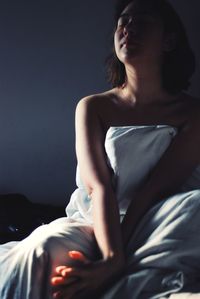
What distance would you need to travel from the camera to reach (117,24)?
1318 millimetres

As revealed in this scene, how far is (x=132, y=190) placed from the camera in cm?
113

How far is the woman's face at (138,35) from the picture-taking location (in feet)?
4.02

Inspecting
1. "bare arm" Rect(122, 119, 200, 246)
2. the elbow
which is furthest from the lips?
the elbow

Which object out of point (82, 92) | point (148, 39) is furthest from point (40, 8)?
point (148, 39)

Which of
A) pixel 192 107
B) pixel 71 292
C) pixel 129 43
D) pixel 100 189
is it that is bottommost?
pixel 71 292

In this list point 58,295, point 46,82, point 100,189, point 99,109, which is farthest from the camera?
point 46,82

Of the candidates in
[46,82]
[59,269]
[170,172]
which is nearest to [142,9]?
[170,172]

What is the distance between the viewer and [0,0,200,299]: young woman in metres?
0.86

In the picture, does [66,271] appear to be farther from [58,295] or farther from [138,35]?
[138,35]

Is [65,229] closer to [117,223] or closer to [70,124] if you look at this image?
[117,223]

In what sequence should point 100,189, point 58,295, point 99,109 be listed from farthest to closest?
point 99,109, point 100,189, point 58,295

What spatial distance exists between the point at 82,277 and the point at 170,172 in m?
0.39

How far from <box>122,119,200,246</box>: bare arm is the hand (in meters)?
0.16

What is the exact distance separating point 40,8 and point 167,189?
1073 mm
